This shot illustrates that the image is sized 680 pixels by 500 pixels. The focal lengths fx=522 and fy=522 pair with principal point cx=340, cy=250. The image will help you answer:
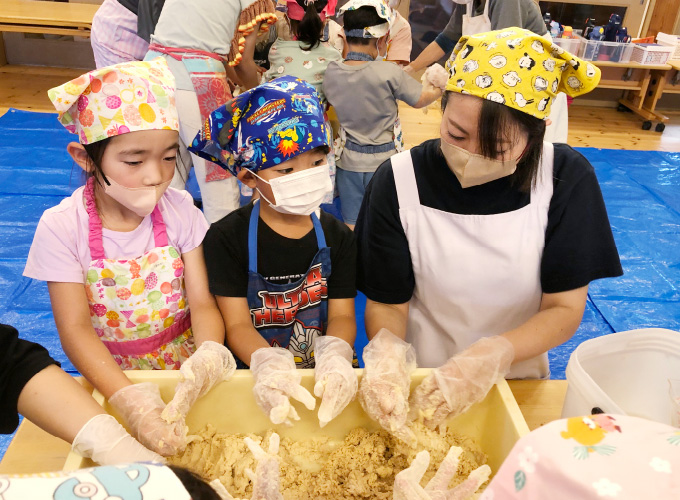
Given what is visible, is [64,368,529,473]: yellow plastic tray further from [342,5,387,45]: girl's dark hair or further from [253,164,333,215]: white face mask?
[342,5,387,45]: girl's dark hair

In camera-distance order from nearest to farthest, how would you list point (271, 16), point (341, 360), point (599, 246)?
→ point (341, 360) < point (599, 246) < point (271, 16)

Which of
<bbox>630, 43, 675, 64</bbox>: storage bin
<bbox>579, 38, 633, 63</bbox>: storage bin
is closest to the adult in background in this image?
<bbox>579, 38, 633, 63</bbox>: storage bin

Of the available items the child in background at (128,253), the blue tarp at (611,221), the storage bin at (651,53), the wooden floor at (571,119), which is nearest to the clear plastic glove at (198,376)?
the child in background at (128,253)

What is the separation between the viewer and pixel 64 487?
0.42 meters

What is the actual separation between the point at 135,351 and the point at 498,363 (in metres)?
0.90

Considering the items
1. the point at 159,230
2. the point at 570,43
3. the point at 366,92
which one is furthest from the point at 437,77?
the point at 570,43

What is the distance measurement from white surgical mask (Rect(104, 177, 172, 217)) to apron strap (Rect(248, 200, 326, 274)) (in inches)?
9.3

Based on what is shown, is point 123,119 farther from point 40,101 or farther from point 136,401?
point 40,101

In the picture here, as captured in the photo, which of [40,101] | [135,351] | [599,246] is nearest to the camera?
[599,246]

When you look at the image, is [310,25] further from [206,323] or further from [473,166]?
[206,323]

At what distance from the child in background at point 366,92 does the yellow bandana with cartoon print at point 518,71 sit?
170 cm

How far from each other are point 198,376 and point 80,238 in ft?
1.57

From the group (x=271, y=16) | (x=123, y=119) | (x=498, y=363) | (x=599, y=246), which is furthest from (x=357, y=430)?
(x=271, y=16)

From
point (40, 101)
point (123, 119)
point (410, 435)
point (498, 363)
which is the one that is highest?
point (123, 119)
